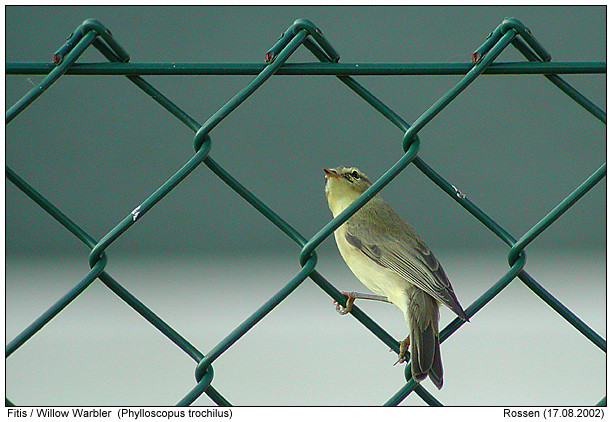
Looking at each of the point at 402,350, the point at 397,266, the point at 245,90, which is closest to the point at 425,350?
the point at 402,350

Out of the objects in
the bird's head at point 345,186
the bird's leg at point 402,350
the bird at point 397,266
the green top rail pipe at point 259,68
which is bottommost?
the bird's leg at point 402,350

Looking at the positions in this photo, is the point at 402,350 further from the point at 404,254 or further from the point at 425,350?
the point at 404,254

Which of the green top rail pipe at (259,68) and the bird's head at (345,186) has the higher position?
the green top rail pipe at (259,68)

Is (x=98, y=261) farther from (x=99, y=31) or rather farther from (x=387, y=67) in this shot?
(x=387, y=67)

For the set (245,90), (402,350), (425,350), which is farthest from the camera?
(425,350)

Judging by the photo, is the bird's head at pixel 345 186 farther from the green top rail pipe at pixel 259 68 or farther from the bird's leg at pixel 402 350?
the green top rail pipe at pixel 259 68

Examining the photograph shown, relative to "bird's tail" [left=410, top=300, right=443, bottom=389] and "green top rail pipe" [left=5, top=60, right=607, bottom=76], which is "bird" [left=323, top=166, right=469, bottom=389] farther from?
"green top rail pipe" [left=5, top=60, right=607, bottom=76]

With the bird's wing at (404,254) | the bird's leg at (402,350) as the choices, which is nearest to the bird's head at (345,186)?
the bird's wing at (404,254)
